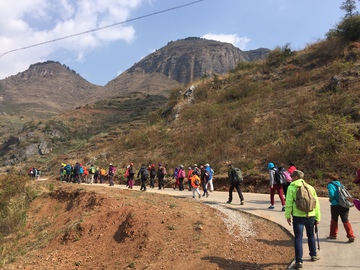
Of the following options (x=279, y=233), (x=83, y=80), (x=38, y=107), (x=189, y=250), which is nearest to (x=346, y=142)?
(x=279, y=233)

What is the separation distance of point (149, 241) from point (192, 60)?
162717mm

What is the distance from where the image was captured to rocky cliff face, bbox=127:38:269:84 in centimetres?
15775

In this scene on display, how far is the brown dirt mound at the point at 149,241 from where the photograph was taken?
21.4 ft

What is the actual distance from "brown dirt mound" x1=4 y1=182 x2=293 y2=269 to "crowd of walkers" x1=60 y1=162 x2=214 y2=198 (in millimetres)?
3610

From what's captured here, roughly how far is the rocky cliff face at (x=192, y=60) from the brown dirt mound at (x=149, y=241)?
138737 millimetres

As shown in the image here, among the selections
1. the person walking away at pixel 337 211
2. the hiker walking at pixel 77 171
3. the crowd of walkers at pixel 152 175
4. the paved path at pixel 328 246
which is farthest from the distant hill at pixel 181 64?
the person walking away at pixel 337 211

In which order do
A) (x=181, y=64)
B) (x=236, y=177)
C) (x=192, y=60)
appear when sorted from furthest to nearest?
1. (x=181, y=64)
2. (x=192, y=60)
3. (x=236, y=177)

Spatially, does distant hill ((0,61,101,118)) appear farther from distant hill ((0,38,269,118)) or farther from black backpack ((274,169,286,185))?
black backpack ((274,169,286,185))

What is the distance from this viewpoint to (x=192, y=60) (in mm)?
164625

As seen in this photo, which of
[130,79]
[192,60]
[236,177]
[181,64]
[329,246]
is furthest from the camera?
[181,64]

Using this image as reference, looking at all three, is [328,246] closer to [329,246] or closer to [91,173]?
[329,246]

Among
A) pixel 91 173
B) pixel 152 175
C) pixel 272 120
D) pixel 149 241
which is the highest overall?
pixel 272 120

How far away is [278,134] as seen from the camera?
19.2 meters

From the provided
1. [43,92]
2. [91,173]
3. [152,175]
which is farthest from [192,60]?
[152,175]
